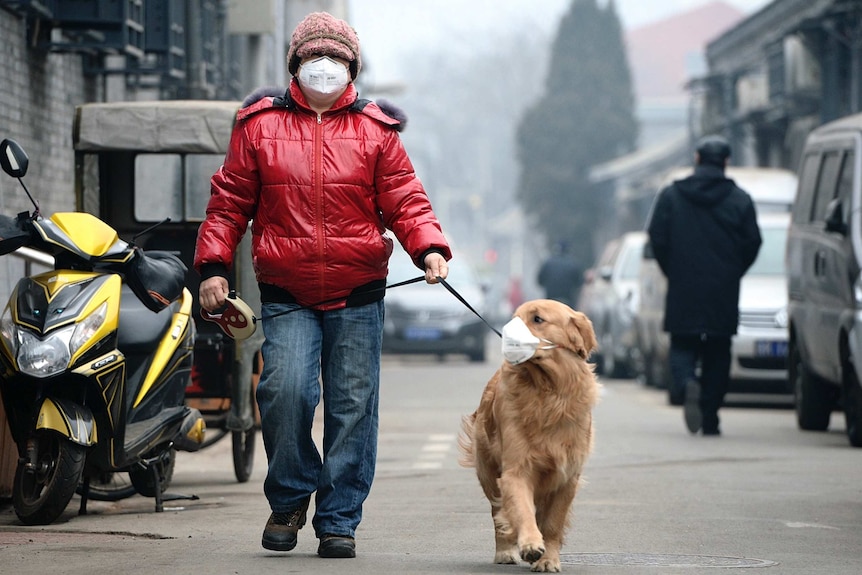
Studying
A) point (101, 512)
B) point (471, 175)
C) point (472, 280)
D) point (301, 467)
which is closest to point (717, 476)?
point (101, 512)

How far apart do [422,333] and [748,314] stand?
9702mm

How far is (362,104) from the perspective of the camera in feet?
22.8

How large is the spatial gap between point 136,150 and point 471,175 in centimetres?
13797

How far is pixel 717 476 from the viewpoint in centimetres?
1063

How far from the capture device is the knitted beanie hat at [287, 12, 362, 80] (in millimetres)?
6809

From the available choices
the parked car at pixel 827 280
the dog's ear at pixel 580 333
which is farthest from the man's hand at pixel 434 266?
the parked car at pixel 827 280

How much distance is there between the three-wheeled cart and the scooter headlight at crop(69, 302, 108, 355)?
1889 millimetres

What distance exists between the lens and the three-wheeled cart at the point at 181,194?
1062 centimetres

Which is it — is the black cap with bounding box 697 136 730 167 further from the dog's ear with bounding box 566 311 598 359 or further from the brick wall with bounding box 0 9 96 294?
the dog's ear with bounding box 566 311 598 359

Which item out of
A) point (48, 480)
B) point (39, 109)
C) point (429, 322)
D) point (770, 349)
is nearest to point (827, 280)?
point (770, 349)

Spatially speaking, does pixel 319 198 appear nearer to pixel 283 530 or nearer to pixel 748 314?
pixel 283 530

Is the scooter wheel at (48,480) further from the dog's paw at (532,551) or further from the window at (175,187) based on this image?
the window at (175,187)

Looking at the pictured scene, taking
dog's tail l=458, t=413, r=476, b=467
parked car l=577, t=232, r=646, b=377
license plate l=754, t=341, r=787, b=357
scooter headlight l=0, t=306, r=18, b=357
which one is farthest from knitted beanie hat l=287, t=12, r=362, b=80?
parked car l=577, t=232, r=646, b=377

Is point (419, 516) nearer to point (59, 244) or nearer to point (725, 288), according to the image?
point (59, 244)
